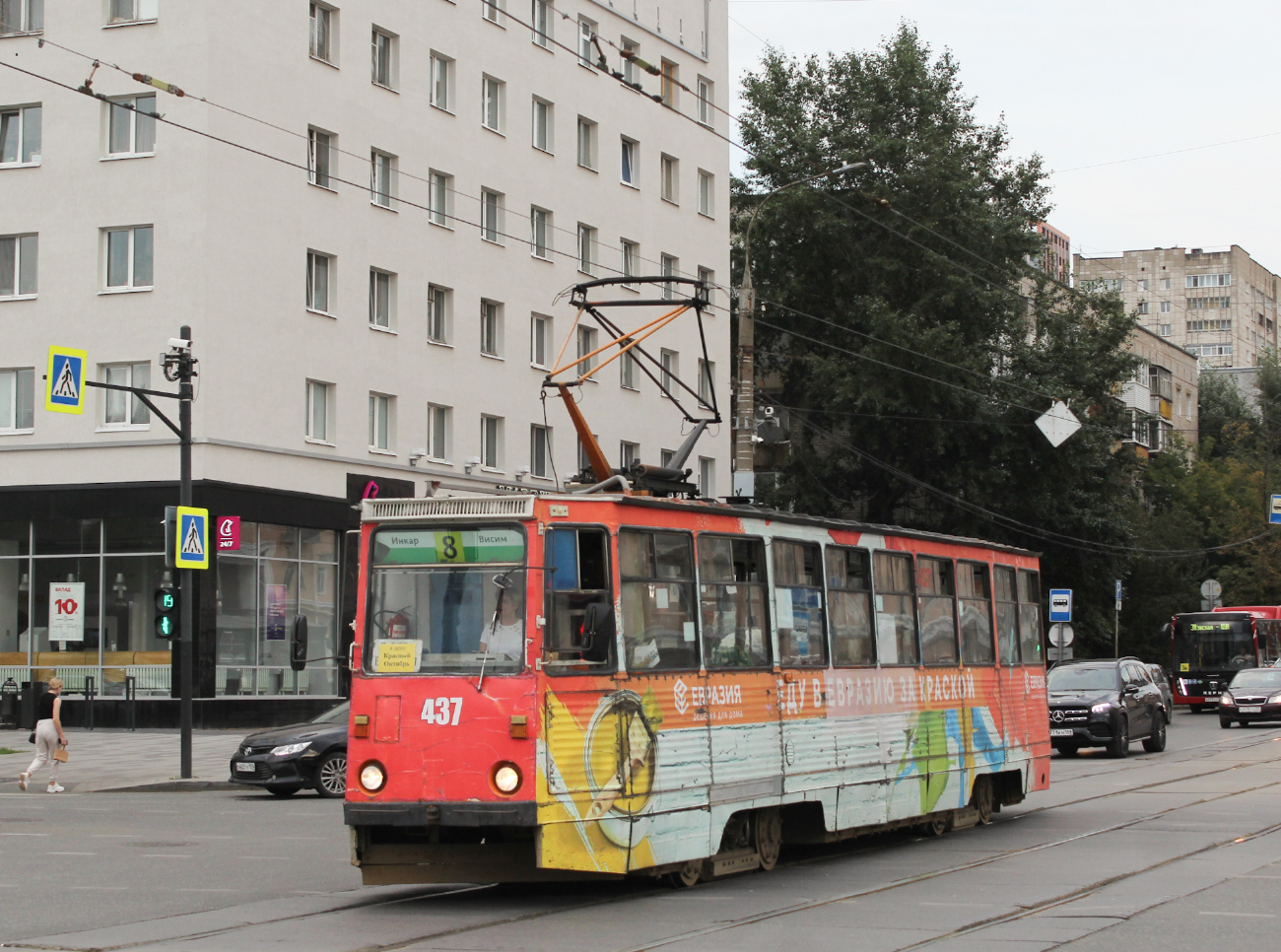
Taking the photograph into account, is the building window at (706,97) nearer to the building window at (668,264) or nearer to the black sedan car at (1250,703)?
the building window at (668,264)

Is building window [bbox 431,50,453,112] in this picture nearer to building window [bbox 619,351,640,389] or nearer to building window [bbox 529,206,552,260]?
building window [bbox 529,206,552,260]

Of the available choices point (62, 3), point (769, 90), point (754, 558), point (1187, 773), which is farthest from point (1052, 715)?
point (769, 90)

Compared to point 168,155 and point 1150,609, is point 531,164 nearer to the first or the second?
point 168,155

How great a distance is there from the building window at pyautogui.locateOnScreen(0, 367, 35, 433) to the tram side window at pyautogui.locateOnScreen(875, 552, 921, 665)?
25121 millimetres

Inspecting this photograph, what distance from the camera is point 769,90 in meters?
54.5

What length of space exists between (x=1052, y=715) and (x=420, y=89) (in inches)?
832

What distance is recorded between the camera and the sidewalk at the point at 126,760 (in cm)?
2431

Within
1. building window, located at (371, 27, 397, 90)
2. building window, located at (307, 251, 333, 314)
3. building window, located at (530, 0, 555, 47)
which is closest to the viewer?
building window, located at (307, 251, 333, 314)

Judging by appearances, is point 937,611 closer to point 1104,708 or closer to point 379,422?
point 1104,708

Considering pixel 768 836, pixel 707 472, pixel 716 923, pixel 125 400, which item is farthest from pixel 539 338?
pixel 716 923

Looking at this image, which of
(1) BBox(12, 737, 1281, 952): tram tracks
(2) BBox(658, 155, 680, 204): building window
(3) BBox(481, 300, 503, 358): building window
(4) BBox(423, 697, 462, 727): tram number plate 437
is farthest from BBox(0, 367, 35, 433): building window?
(4) BBox(423, 697, 462, 727): tram number plate 437

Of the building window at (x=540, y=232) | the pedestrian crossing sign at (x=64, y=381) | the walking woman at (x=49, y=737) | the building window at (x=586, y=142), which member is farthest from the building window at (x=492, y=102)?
the walking woman at (x=49, y=737)

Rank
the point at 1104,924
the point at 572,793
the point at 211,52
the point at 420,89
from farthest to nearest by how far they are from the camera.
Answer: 1. the point at 420,89
2. the point at 211,52
3. the point at 572,793
4. the point at 1104,924

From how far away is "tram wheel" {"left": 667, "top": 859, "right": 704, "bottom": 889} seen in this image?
486 inches
